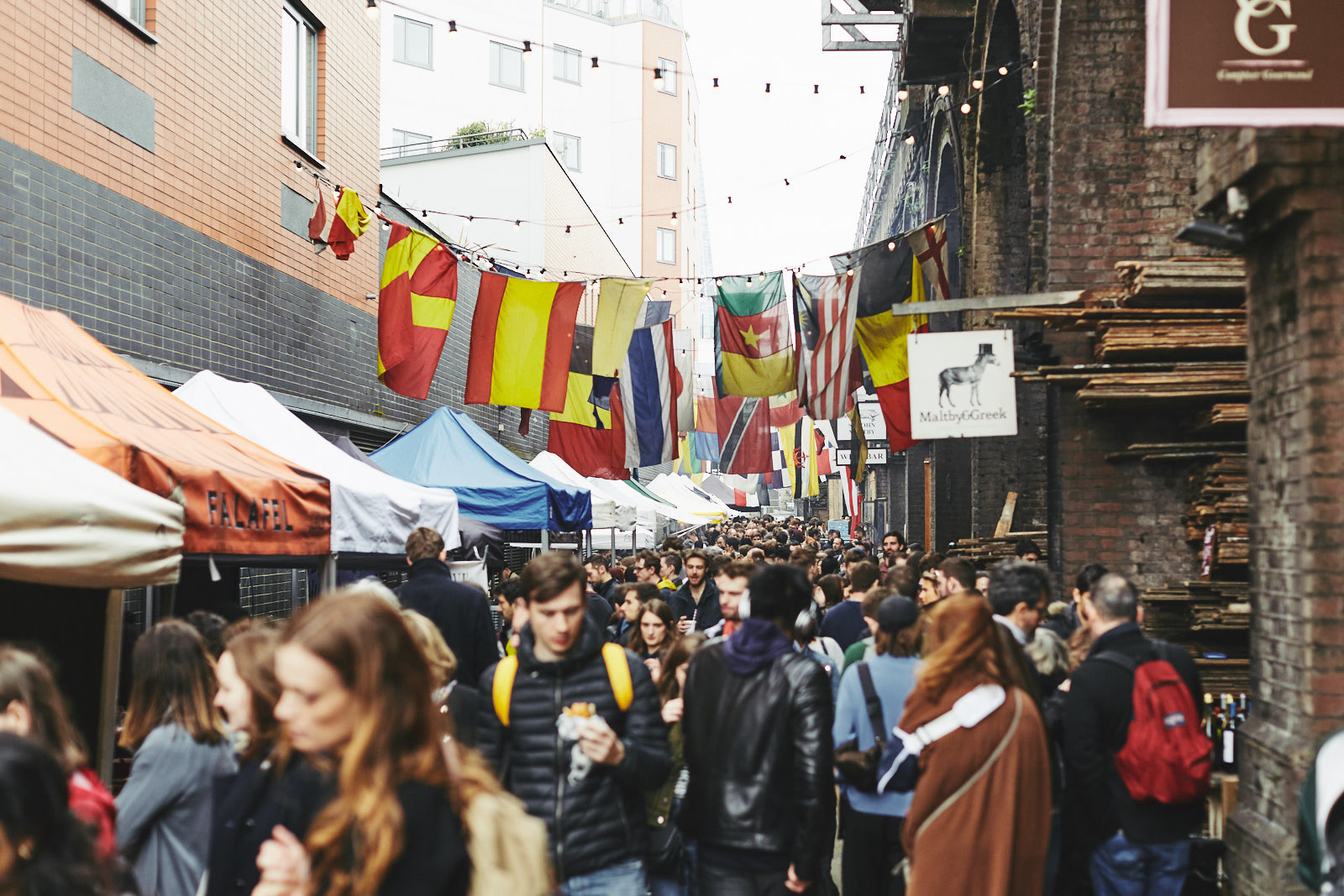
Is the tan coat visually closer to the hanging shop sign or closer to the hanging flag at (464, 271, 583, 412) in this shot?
the hanging shop sign

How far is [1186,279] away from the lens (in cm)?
882

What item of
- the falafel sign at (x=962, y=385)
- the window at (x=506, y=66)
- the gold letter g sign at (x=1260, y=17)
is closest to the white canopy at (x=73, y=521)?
the gold letter g sign at (x=1260, y=17)

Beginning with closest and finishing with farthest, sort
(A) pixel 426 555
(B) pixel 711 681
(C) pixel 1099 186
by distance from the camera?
(B) pixel 711 681
(A) pixel 426 555
(C) pixel 1099 186

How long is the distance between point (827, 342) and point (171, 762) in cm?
1322

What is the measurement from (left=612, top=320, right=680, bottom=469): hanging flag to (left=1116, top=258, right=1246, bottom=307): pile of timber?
9593 millimetres

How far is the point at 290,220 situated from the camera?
14.3 m

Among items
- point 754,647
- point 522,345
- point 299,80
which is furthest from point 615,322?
point 754,647

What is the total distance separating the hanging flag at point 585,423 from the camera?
707 inches

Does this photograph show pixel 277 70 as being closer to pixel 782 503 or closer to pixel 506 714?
pixel 506 714

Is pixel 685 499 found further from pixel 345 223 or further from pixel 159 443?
pixel 159 443

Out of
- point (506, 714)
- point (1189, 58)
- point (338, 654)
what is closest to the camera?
point (338, 654)

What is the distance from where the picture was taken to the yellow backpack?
174 inches

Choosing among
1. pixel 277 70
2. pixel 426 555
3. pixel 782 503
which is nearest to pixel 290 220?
pixel 277 70

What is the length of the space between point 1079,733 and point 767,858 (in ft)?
5.31
